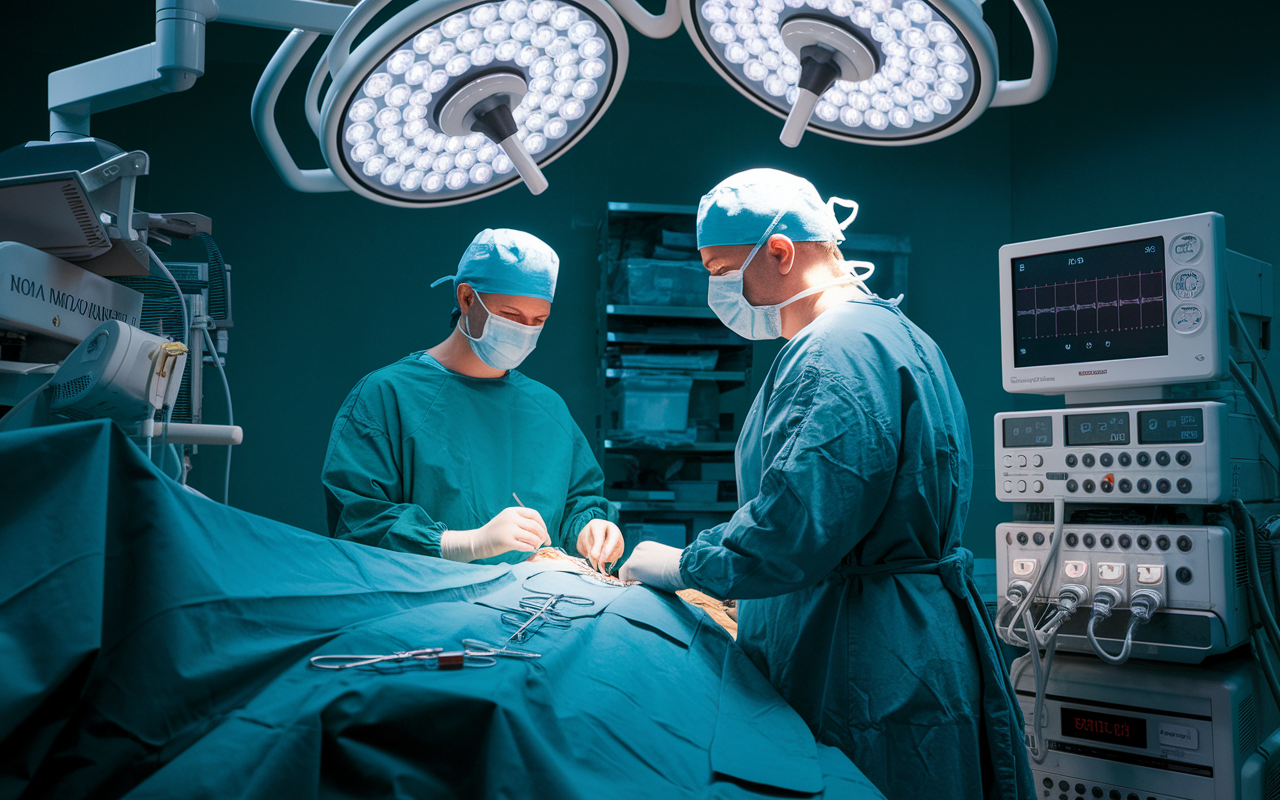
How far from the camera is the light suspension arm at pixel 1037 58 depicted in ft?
3.04

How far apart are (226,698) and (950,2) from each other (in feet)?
3.04

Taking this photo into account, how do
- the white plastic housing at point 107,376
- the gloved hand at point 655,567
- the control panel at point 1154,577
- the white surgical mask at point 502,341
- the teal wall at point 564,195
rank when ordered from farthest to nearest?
1. the teal wall at point 564,195
2. the white surgical mask at point 502,341
3. the control panel at point 1154,577
4. the gloved hand at point 655,567
5. the white plastic housing at point 107,376

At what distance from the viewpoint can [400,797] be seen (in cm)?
66

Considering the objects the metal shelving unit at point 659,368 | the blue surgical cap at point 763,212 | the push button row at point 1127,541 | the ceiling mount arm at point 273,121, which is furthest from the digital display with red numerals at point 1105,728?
the ceiling mount arm at point 273,121

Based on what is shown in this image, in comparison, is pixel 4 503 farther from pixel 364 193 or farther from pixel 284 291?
pixel 284 291

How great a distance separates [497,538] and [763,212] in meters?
0.80

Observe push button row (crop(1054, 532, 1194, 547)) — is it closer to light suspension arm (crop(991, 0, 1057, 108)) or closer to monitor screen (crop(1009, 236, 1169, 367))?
monitor screen (crop(1009, 236, 1169, 367))

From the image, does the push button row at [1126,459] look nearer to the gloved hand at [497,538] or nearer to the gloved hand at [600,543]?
the gloved hand at [600,543]

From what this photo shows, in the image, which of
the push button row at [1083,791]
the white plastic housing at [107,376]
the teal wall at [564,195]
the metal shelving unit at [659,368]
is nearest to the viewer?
the white plastic housing at [107,376]

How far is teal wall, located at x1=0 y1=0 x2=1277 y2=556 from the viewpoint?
3801 millimetres

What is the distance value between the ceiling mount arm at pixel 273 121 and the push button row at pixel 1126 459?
1722mm

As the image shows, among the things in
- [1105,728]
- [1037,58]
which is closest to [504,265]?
[1037,58]

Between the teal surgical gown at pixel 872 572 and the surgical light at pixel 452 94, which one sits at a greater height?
the surgical light at pixel 452 94

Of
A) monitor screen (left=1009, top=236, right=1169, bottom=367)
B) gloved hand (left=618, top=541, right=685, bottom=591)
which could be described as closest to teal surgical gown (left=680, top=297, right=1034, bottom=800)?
gloved hand (left=618, top=541, right=685, bottom=591)
